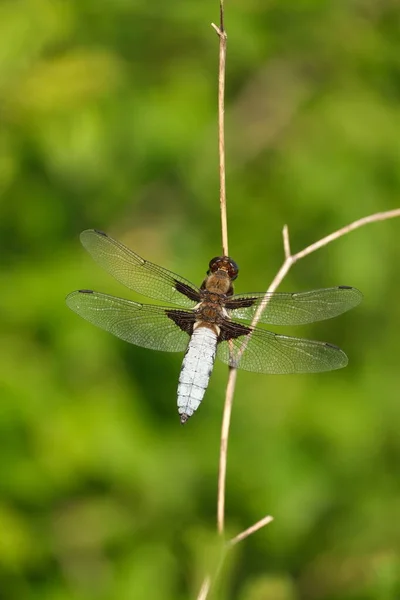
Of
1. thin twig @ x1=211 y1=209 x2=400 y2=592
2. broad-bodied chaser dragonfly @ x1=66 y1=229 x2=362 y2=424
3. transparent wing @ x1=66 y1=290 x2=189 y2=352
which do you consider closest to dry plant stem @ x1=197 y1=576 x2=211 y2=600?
thin twig @ x1=211 y1=209 x2=400 y2=592

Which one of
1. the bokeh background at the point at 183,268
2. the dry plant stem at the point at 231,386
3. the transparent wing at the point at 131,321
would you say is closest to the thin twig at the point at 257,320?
the dry plant stem at the point at 231,386

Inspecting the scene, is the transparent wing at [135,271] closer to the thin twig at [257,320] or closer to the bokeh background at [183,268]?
the thin twig at [257,320]

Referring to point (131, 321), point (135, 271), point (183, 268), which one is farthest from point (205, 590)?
point (183, 268)

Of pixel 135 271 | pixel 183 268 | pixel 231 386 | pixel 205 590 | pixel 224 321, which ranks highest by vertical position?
pixel 183 268

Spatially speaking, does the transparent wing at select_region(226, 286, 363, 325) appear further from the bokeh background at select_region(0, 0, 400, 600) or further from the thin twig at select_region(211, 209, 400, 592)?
the bokeh background at select_region(0, 0, 400, 600)

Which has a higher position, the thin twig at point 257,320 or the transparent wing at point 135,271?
the transparent wing at point 135,271

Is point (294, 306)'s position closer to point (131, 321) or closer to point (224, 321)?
point (224, 321)

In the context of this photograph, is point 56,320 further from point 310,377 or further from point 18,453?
point 310,377
